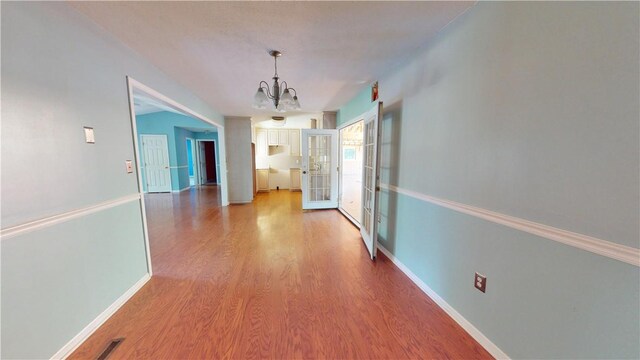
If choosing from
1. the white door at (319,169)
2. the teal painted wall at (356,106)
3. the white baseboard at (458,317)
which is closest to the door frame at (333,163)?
the white door at (319,169)

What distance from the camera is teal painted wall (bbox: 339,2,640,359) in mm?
839

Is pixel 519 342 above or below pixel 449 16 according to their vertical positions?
below

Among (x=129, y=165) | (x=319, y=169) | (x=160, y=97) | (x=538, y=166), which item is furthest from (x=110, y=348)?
(x=319, y=169)

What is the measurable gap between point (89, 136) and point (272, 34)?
5.20 feet

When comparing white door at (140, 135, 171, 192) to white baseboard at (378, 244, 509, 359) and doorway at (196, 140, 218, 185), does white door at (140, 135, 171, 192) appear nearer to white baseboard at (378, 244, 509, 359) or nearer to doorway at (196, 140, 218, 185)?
doorway at (196, 140, 218, 185)

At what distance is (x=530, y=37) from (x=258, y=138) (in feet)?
22.7

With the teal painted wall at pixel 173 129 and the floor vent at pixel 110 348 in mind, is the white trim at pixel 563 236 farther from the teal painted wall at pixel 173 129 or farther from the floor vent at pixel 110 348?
the teal painted wall at pixel 173 129

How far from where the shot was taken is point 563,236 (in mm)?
1000

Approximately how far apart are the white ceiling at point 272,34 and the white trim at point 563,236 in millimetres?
1420

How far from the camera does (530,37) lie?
3.65 ft

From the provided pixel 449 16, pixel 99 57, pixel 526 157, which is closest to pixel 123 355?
pixel 99 57

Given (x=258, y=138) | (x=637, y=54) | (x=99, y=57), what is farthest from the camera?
(x=258, y=138)

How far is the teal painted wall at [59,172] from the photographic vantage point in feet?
3.61

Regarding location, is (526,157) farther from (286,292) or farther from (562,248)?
(286,292)
